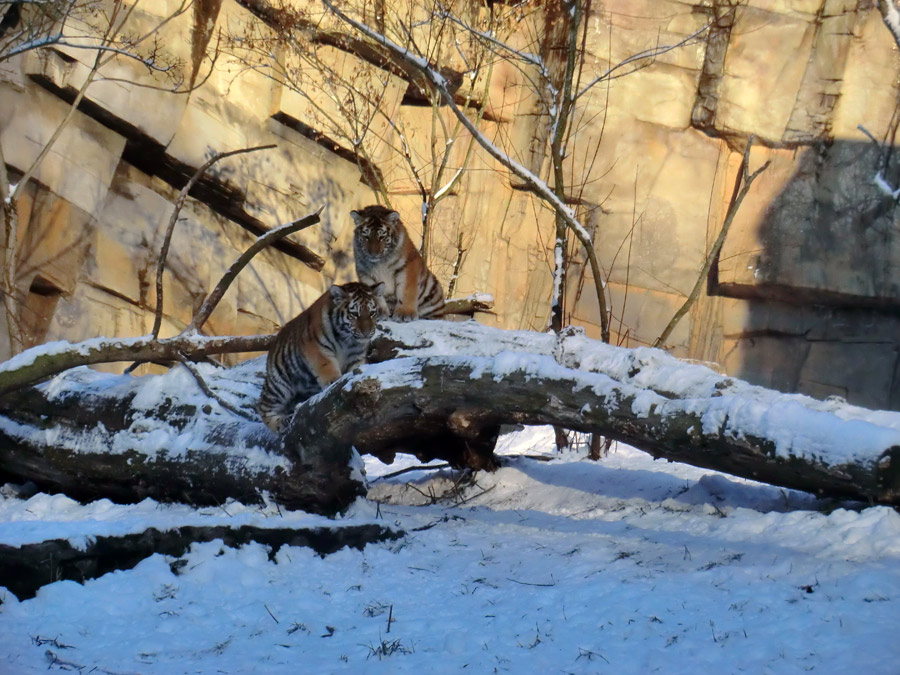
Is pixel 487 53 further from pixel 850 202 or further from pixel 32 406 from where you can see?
pixel 32 406

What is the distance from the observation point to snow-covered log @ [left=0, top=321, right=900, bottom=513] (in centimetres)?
369

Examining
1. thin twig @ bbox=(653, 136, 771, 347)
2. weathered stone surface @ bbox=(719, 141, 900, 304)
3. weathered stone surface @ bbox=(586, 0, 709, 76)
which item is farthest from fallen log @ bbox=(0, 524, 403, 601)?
weathered stone surface @ bbox=(586, 0, 709, 76)

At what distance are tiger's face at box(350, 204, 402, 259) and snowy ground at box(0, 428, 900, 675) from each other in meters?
2.60

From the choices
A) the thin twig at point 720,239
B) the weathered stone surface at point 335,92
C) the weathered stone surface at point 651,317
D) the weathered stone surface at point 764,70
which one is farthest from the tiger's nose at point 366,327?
the weathered stone surface at point 764,70

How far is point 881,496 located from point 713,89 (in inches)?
389

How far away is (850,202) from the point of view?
38.4 feet

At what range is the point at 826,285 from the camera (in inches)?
464

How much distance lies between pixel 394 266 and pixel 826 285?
25.5 feet

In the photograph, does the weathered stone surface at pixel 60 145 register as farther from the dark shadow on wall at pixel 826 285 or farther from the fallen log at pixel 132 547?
the dark shadow on wall at pixel 826 285

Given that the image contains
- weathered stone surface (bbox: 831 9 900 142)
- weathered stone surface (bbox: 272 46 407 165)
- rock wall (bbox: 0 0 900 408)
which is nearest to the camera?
rock wall (bbox: 0 0 900 408)

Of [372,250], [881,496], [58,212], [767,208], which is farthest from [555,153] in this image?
[767,208]

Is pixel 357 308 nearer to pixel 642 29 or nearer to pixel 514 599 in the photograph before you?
pixel 514 599

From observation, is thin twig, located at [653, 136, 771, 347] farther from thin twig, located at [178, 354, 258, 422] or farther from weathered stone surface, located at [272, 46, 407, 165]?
weathered stone surface, located at [272, 46, 407, 165]

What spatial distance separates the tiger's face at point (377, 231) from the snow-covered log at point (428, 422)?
4.16 ft
